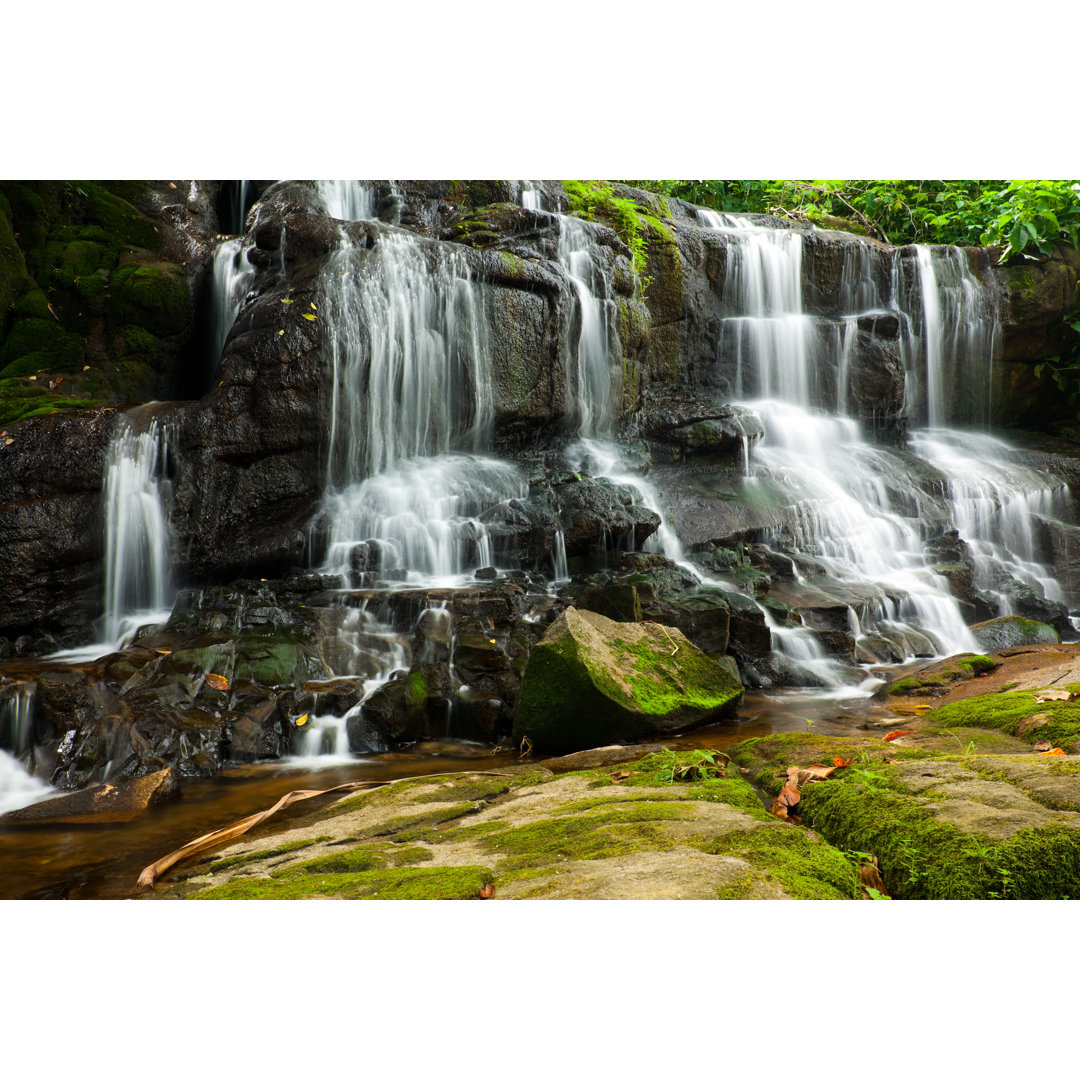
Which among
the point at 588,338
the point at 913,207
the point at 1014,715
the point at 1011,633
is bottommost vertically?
the point at 1014,715

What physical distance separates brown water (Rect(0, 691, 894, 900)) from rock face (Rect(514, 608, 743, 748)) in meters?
0.23

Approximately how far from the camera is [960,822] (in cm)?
233

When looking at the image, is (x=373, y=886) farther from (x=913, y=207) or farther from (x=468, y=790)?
(x=913, y=207)

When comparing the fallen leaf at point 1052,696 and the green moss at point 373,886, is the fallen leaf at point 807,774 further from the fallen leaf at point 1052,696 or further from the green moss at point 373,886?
the fallen leaf at point 1052,696

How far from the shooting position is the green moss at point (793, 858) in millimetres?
2148

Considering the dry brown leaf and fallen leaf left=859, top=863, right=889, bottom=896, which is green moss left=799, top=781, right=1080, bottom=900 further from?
the dry brown leaf

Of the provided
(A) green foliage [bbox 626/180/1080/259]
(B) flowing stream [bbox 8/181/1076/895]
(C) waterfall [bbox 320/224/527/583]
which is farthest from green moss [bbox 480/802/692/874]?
(A) green foliage [bbox 626/180/1080/259]

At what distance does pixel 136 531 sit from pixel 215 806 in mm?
4640

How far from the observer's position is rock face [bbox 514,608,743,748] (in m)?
5.42

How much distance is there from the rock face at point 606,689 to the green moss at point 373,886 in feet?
9.14

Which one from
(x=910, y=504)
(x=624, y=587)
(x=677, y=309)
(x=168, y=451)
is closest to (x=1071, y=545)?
(x=910, y=504)

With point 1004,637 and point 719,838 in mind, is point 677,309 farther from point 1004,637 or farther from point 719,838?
point 719,838

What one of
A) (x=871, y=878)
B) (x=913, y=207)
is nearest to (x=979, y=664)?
(x=871, y=878)

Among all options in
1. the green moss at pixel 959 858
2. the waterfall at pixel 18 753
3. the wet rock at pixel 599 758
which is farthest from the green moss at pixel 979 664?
the waterfall at pixel 18 753
